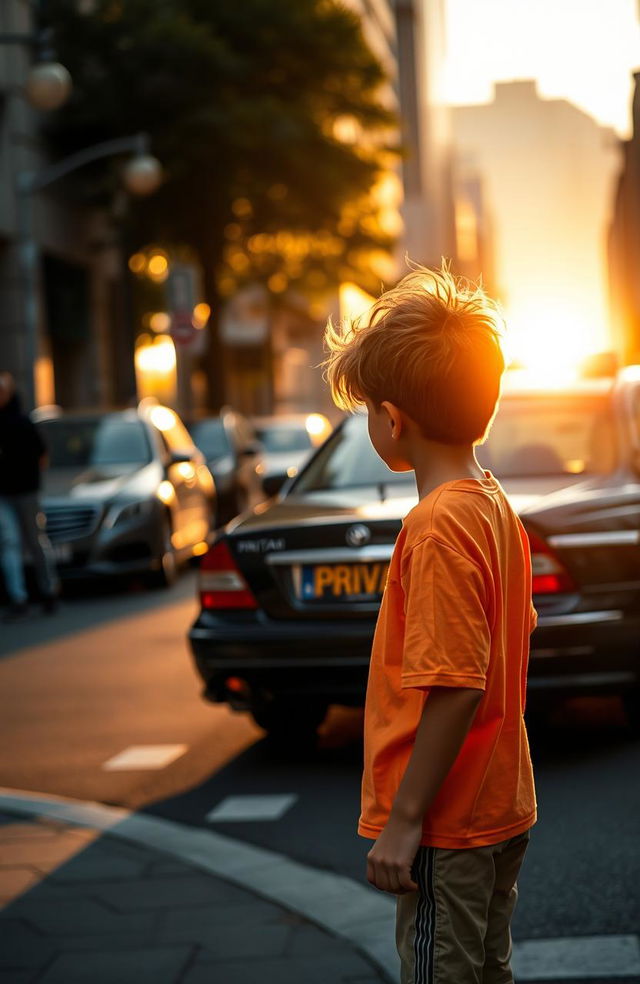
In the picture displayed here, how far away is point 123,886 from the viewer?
483cm

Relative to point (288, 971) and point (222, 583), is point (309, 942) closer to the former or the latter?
point (288, 971)

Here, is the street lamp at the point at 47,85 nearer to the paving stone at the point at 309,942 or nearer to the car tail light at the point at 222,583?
the car tail light at the point at 222,583

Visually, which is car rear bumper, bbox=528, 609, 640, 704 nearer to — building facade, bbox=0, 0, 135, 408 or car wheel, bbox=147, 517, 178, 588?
car wheel, bbox=147, 517, 178, 588

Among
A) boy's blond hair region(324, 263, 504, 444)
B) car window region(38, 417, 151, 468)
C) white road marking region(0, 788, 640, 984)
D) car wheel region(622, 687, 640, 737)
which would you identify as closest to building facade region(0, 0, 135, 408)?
car window region(38, 417, 151, 468)

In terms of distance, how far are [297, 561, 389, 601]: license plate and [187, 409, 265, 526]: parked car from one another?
39.9 ft

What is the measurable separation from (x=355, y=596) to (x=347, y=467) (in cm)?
137

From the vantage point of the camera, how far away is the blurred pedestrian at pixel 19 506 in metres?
12.7

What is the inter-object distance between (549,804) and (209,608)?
5.50ft

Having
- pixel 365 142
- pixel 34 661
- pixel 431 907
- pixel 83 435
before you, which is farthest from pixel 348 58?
pixel 431 907

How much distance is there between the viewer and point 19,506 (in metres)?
12.8

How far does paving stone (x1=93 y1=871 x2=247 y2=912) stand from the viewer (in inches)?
183

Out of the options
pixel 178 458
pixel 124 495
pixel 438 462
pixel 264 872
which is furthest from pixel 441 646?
pixel 178 458

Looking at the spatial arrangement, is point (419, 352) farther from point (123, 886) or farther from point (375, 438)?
point (123, 886)

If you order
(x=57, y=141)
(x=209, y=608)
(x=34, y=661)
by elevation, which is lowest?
(x=34, y=661)
